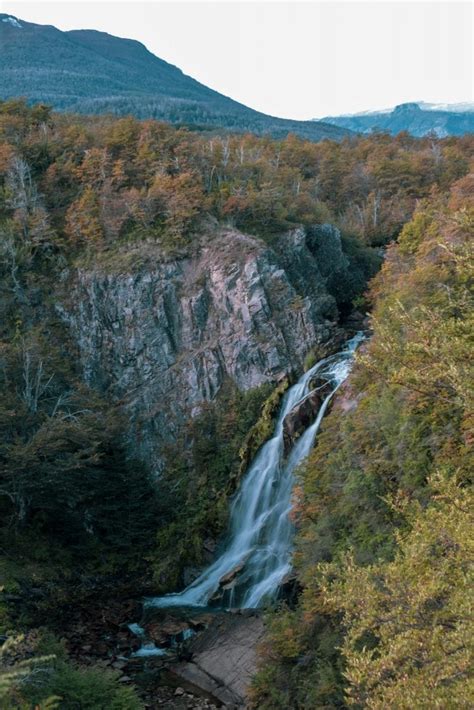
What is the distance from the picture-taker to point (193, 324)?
28219 millimetres

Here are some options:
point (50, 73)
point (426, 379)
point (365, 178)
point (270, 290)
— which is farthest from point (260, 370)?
point (50, 73)

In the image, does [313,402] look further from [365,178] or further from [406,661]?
[365,178]

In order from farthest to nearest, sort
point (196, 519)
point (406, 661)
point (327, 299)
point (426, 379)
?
point (327, 299)
point (196, 519)
point (426, 379)
point (406, 661)

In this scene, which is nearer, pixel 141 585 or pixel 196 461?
pixel 141 585

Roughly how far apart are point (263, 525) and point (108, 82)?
142113 mm

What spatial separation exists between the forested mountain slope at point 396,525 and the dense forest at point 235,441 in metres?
0.05

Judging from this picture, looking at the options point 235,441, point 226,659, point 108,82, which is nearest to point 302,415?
point 235,441

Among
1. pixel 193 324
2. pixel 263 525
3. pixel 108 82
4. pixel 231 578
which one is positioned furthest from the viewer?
pixel 108 82

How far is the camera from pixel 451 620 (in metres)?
8.38

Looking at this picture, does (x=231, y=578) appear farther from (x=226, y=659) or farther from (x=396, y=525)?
(x=396, y=525)

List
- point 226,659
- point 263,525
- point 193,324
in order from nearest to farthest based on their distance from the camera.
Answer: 1. point 226,659
2. point 263,525
3. point 193,324

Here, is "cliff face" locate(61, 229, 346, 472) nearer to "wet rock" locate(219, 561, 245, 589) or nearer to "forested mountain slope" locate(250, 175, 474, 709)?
"forested mountain slope" locate(250, 175, 474, 709)

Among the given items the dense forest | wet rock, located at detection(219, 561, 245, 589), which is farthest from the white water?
the dense forest

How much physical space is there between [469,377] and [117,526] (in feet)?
64.5
